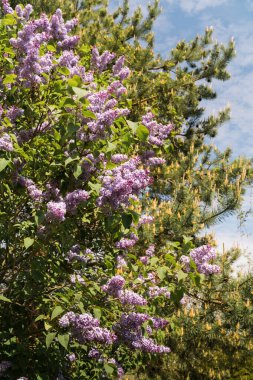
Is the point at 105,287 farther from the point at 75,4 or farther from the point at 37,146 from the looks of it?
the point at 75,4

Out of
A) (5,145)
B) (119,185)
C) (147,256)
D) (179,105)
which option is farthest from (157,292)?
(179,105)

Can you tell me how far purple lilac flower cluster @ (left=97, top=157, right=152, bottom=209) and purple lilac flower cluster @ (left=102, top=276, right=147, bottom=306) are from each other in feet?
2.62

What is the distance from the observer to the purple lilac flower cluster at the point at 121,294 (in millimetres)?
3605

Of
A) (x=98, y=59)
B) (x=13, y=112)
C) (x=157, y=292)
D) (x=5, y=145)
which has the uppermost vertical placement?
(x=98, y=59)

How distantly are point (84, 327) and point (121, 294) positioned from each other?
46 centimetres

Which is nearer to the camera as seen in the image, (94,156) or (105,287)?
(94,156)

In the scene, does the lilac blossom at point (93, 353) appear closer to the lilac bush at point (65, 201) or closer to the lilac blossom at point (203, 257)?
the lilac bush at point (65, 201)

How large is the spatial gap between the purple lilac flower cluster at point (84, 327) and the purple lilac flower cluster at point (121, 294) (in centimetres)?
31

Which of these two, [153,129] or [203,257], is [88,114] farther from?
[153,129]

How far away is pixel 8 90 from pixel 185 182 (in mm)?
5570

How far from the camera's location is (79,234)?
444cm

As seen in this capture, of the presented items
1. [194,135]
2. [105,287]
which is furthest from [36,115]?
[194,135]

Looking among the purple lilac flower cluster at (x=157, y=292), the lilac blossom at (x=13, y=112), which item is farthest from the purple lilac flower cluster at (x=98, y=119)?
the purple lilac flower cluster at (x=157, y=292)

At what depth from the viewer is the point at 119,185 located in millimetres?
2977
